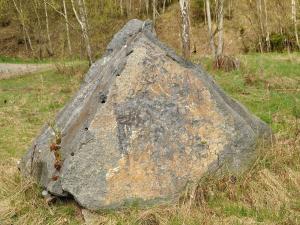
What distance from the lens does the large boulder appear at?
5129 mm

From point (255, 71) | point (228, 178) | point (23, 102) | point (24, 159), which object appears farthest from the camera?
point (255, 71)

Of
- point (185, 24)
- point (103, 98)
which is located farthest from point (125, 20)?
point (103, 98)

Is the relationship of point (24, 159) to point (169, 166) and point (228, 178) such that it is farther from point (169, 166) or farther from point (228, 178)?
point (228, 178)

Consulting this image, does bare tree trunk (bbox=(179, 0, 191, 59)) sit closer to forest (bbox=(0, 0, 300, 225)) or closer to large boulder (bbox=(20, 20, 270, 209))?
forest (bbox=(0, 0, 300, 225))

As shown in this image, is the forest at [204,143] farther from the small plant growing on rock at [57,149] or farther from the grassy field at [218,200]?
the small plant growing on rock at [57,149]

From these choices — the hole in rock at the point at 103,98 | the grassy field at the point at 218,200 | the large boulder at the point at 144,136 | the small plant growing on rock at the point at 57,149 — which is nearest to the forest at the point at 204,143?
the grassy field at the point at 218,200

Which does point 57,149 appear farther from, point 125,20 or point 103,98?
point 125,20

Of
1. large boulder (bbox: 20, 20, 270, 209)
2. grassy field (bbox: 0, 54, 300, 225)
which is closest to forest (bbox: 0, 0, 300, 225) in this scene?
grassy field (bbox: 0, 54, 300, 225)

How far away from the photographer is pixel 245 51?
96.2 ft

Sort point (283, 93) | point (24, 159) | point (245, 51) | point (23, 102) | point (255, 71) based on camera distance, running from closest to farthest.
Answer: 1. point (24, 159)
2. point (283, 93)
3. point (23, 102)
4. point (255, 71)
5. point (245, 51)

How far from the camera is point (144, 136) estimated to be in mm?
5301

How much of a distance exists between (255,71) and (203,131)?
30.5 feet

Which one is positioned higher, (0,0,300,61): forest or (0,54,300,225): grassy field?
(0,0,300,61): forest

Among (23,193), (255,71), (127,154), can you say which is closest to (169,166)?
(127,154)
